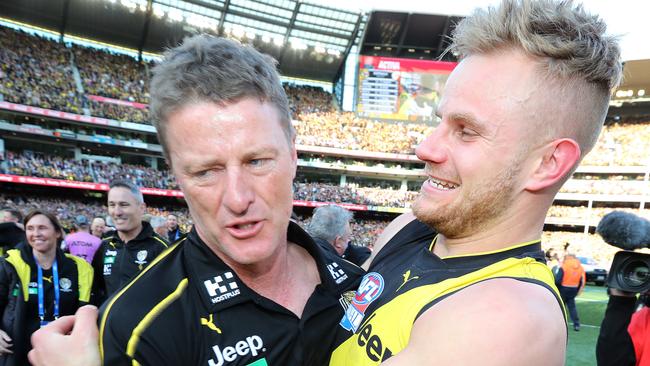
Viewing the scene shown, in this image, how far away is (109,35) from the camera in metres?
34.3

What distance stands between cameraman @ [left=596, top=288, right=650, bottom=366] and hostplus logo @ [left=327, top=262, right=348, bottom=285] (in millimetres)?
1933

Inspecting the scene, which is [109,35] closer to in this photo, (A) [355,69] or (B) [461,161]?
(A) [355,69]

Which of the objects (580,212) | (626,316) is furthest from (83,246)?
(580,212)

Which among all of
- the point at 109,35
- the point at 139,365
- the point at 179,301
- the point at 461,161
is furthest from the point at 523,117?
the point at 109,35

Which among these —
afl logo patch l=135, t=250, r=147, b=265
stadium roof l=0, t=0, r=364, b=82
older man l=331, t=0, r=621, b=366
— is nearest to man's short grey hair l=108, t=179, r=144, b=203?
afl logo patch l=135, t=250, r=147, b=265

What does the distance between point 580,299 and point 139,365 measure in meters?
17.6

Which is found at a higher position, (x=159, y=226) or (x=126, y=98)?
(x=126, y=98)

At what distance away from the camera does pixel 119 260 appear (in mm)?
5250

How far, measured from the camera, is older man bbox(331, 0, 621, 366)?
136 centimetres

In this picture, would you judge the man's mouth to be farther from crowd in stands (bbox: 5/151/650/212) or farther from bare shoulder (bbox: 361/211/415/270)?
crowd in stands (bbox: 5/151/650/212)

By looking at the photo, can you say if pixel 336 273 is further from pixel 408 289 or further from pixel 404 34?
pixel 404 34

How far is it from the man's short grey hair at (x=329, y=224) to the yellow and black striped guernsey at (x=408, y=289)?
12.6 feet

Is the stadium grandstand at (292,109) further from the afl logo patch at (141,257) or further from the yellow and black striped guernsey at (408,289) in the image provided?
the yellow and black striped guernsey at (408,289)

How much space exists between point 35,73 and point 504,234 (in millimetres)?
36317
